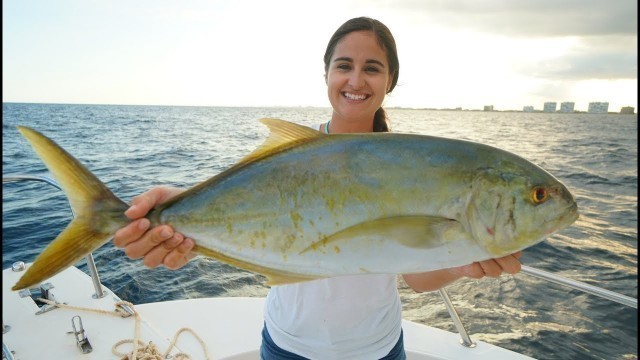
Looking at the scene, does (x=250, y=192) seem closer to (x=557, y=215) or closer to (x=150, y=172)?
(x=557, y=215)

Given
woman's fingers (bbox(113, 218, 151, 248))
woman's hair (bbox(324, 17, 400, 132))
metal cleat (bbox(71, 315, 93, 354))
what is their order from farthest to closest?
1. metal cleat (bbox(71, 315, 93, 354))
2. woman's hair (bbox(324, 17, 400, 132))
3. woman's fingers (bbox(113, 218, 151, 248))

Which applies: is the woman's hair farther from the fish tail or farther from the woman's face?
the fish tail

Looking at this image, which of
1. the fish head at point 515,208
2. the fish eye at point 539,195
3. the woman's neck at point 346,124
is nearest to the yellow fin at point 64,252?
the woman's neck at point 346,124

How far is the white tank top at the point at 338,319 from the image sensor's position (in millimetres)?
2105

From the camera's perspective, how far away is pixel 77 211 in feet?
5.96

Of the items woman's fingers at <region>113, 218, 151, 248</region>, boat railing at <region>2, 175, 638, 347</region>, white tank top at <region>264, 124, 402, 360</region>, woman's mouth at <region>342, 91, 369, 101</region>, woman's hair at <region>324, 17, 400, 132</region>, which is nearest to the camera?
woman's fingers at <region>113, 218, 151, 248</region>

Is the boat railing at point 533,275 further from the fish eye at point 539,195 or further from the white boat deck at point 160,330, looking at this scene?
the fish eye at point 539,195

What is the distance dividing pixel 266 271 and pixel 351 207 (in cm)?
51

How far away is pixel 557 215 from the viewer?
1783mm

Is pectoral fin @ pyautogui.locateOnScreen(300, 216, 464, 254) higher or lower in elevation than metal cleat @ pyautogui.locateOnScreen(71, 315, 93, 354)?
higher

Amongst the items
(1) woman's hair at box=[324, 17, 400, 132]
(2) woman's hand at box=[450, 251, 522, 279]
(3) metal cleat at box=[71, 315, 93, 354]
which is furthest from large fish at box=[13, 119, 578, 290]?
(3) metal cleat at box=[71, 315, 93, 354]

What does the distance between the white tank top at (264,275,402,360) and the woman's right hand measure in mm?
648

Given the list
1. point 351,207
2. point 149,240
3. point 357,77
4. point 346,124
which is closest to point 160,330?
point 149,240

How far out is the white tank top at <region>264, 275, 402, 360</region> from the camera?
82.9 inches
